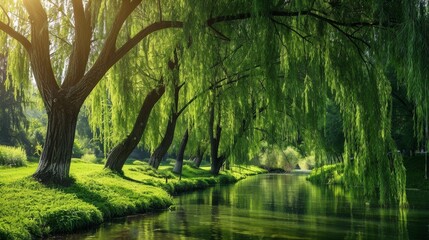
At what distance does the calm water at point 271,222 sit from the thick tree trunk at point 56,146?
226 centimetres

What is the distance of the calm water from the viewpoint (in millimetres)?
11430

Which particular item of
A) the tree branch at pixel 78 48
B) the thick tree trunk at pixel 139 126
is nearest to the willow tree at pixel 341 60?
the tree branch at pixel 78 48

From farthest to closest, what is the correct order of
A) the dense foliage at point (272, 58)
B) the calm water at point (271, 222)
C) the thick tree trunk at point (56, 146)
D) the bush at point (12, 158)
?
the bush at point (12, 158) < the thick tree trunk at point (56, 146) < the calm water at point (271, 222) < the dense foliage at point (272, 58)

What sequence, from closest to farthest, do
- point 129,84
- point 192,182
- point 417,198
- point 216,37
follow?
point 216,37 → point 129,84 → point 417,198 → point 192,182

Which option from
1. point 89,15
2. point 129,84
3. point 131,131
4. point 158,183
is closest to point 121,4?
point 89,15

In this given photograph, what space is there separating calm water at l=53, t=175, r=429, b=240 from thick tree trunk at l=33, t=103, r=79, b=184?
226 centimetres

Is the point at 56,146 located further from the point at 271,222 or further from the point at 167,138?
the point at 167,138

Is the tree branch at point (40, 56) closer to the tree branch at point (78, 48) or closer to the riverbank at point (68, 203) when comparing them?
the tree branch at point (78, 48)

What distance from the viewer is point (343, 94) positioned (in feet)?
38.1

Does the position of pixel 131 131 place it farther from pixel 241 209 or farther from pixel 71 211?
pixel 71 211

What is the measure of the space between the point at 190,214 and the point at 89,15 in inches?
272

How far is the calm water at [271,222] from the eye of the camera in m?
11.4

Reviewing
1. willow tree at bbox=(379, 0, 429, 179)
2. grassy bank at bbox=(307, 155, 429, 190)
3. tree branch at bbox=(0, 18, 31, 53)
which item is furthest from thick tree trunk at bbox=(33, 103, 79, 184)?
grassy bank at bbox=(307, 155, 429, 190)

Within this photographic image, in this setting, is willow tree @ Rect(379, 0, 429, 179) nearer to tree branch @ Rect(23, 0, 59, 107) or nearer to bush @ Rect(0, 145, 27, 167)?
tree branch @ Rect(23, 0, 59, 107)
